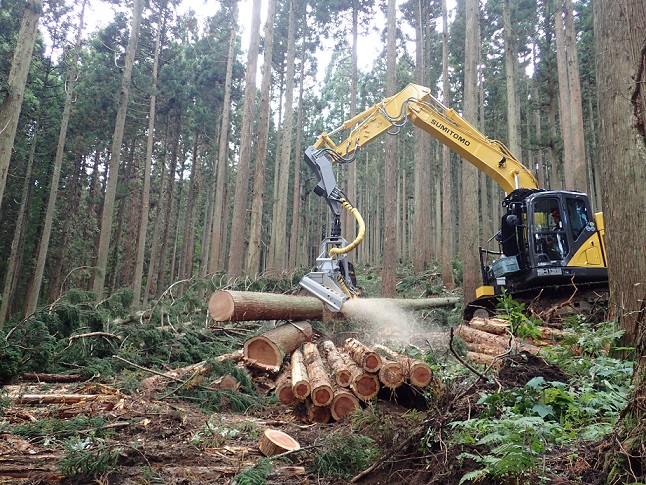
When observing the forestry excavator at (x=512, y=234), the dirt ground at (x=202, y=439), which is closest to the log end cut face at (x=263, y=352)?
the dirt ground at (x=202, y=439)

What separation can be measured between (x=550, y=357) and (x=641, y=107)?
2.21 meters

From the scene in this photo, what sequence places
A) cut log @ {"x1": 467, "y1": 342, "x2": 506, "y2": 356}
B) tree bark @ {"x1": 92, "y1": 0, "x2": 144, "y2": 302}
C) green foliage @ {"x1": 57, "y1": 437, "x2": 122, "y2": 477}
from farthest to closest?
tree bark @ {"x1": 92, "y1": 0, "x2": 144, "y2": 302} < cut log @ {"x1": 467, "y1": 342, "x2": 506, "y2": 356} < green foliage @ {"x1": 57, "y1": 437, "x2": 122, "y2": 477}

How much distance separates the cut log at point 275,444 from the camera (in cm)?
365

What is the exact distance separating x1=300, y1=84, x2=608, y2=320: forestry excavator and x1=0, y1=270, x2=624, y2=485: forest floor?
11.5 ft

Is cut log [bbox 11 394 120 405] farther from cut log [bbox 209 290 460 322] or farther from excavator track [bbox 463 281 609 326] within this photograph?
excavator track [bbox 463 281 609 326]

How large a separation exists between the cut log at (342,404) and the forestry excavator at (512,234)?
10.3ft

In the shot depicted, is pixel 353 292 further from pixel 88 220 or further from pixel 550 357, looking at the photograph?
pixel 88 220

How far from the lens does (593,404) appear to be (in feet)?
9.51

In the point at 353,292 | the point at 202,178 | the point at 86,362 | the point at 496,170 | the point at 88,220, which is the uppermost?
the point at 202,178

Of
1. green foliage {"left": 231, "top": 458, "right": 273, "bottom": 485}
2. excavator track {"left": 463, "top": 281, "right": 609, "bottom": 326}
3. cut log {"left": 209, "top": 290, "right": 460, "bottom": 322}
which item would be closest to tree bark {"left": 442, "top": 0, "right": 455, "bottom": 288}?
excavator track {"left": 463, "top": 281, "right": 609, "bottom": 326}

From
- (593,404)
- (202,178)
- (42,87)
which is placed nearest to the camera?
(593,404)

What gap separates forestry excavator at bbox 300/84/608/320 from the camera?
8125 millimetres

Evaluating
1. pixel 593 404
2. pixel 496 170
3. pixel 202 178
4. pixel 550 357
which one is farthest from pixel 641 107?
pixel 202 178

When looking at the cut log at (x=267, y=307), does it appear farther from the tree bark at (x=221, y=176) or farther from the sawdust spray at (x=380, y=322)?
the tree bark at (x=221, y=176)
